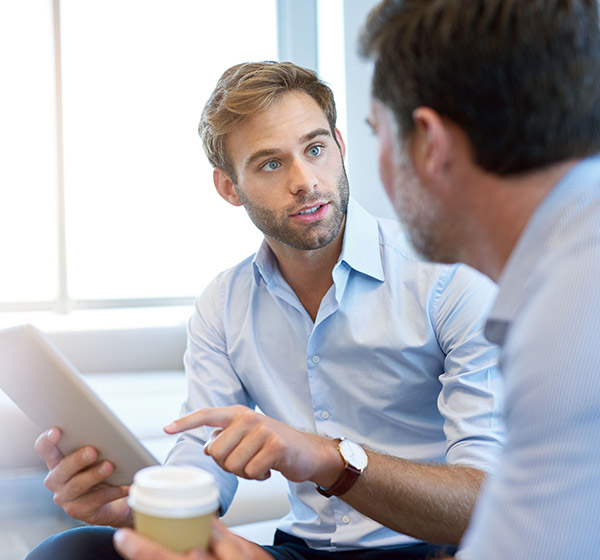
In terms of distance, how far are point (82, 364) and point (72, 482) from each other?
217 cm

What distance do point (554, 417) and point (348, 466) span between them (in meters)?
0.61

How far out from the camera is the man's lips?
1.43 metres

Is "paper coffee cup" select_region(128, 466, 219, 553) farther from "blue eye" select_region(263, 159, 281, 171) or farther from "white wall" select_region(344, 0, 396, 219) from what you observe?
"white wall" select_region(344, 0, 396, 219)

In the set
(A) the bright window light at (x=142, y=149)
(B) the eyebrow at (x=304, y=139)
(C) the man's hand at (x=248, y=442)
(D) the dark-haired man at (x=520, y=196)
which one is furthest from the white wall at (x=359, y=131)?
(D) the dark-haired man at (x=520, y=196)

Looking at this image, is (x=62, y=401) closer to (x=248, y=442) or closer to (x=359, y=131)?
(x=248, y=442)

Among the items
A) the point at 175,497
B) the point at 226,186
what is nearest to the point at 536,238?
the point at 175,497

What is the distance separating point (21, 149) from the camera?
3.50 meters

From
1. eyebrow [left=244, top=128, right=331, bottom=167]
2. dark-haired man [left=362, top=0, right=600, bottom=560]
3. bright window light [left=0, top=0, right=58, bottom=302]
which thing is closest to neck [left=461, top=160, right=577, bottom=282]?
dark-haired man [left=362, top=0, right=600, bottom=560]

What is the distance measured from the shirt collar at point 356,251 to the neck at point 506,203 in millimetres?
648

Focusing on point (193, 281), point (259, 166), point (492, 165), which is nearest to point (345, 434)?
point (259, 166)

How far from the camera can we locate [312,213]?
1.44 metres

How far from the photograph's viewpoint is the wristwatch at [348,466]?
42.7 inches

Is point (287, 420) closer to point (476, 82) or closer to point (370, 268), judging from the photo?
point (370, 268)

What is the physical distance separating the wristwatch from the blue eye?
686 millimetres
